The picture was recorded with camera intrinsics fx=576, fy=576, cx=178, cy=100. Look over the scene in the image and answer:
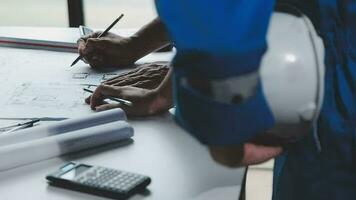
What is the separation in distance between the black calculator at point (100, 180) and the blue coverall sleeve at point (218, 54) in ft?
0.77

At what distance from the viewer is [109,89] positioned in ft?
3.47

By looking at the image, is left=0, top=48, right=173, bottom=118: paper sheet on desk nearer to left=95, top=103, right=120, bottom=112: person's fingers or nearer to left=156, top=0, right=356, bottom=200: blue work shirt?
left=95, top=103, right=120, bottom=112: person's fingers

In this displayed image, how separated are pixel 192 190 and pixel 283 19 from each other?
284mm

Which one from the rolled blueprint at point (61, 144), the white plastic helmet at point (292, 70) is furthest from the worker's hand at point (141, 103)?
the white plastic helmet at point (292, 70)

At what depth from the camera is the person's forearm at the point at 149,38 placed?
1.30 meters

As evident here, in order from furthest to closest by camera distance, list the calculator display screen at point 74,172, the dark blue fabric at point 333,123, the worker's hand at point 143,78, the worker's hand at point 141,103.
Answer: the worker's hand at point 143,78, the worker's hand at point 141,103, the calculator display screen at point 74,172, the dark blue fabric at point 333,123

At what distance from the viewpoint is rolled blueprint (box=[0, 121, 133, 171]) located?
82cm

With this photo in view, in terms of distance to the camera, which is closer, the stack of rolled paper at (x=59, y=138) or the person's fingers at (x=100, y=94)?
the stack of rolled paper at (x=59, y=138)

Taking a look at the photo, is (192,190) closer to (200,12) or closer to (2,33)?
(200,12)

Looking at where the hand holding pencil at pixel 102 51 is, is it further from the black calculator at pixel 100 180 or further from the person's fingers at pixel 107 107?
the black calculator at pixel 100 180

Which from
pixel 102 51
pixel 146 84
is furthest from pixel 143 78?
pixel 102 51

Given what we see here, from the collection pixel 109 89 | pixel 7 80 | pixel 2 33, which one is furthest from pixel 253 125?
pixel 2 33

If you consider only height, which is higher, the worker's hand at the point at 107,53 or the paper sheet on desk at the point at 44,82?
the worker's hand at the point at 107,53

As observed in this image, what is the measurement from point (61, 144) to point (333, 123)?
1.29 ft
